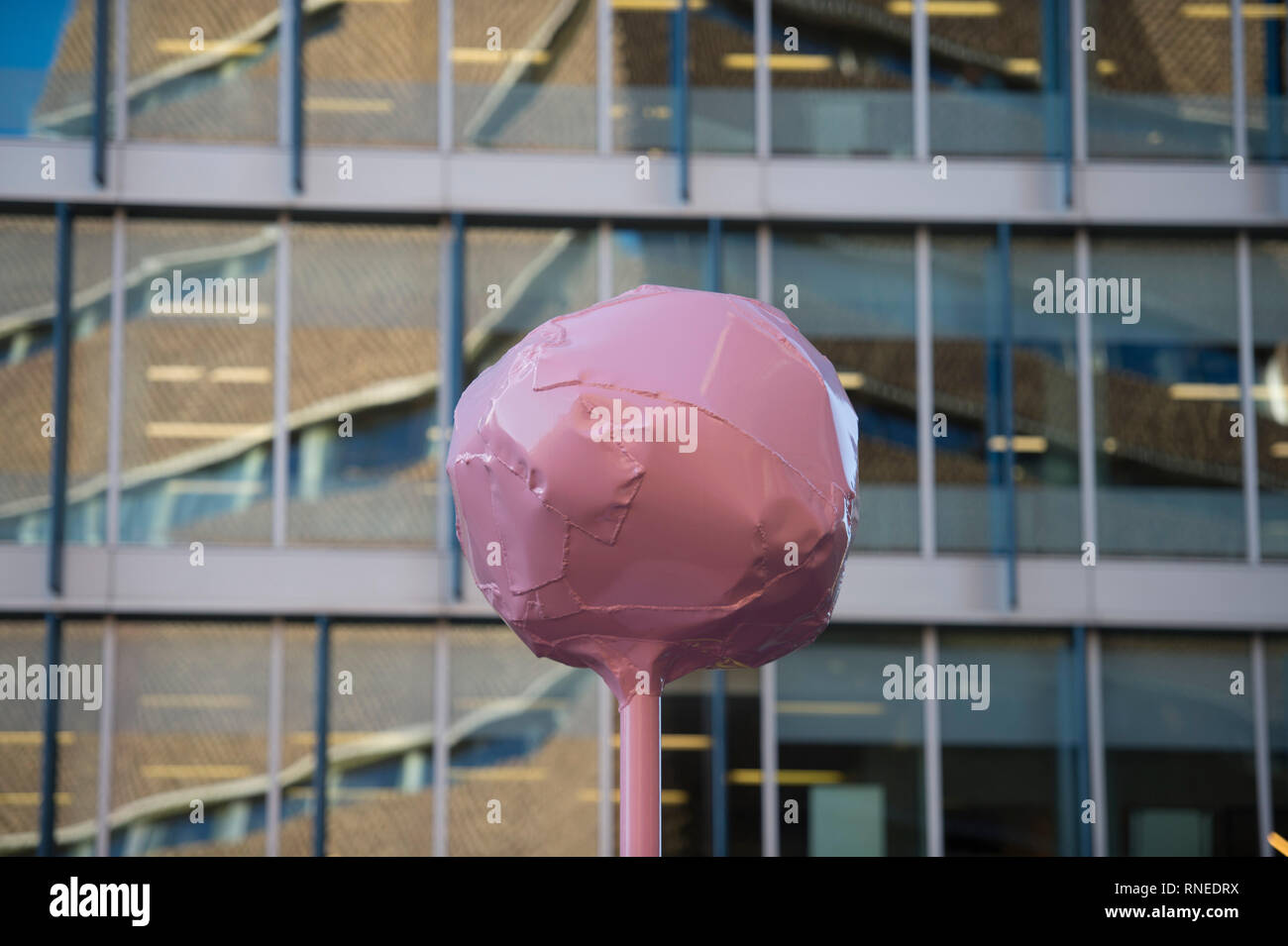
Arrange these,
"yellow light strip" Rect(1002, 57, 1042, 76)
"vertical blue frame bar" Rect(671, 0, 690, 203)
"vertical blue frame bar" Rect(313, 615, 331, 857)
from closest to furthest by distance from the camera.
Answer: "vertical blue frame bar" Rect(313, 615, 331, 857), "vertical blue frame bar" Rect(671, 0, 690, 203), "yellow light strip" Rect(1002, 57, 1042, 76)

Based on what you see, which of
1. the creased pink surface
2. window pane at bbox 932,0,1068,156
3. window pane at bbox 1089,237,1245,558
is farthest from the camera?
window pane at bbox 932,0,1068,156

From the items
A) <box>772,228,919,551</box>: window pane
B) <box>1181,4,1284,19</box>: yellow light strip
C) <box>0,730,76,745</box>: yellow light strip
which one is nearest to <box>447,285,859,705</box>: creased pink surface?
<box>772,228,919,551</box>: window pane

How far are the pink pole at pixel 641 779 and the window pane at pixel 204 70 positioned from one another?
886 centimetres

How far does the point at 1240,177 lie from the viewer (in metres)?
11.1

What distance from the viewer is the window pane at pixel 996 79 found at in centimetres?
1114

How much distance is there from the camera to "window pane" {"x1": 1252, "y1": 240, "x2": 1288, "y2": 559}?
11.0m

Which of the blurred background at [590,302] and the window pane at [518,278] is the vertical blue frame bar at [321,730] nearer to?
the blurred background at [590,302]

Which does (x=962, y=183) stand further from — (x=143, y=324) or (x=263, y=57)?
(x=143, y=324)

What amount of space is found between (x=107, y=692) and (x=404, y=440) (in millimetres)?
2645

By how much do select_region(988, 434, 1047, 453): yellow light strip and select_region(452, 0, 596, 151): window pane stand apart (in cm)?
358

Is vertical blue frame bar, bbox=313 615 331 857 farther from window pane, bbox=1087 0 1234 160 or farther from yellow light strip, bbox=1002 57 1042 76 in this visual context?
window pane, bbox=1087 0 1234 160

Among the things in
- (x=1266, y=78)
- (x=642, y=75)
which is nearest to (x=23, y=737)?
(x=642, y=75)

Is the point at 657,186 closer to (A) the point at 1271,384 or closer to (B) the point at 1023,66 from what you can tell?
(B) the point at 1023,66

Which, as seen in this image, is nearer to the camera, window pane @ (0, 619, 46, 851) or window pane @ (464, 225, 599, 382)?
window pane @ (0, 619, 46, 851)
